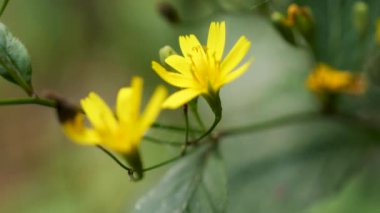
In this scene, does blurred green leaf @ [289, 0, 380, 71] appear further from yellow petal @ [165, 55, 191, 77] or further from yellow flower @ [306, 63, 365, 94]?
yellow petal @ [165, 55, 191, 77]

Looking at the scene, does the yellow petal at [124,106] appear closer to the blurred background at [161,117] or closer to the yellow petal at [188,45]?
the yellow petal at [188,45]

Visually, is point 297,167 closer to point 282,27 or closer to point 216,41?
point 282,27

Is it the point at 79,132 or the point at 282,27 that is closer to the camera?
A: the point at 79,132

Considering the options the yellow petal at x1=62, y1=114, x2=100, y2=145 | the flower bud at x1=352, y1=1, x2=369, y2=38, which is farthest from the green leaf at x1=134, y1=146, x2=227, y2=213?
the flower bud at x1=352, y1=1, x2=369, y2=38

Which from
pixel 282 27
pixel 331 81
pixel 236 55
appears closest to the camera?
pixel 236 55

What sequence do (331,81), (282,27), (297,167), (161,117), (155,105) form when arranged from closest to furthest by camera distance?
(155,105), (282,27), (331,81), (297,167), (161,117)

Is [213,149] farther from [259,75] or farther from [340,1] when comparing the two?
[259,75]

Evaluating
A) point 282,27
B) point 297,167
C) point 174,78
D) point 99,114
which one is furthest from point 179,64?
point 297,167

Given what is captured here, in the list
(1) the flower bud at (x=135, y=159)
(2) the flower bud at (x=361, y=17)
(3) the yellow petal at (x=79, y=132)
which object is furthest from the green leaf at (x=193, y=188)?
(2) the flower bud at (x=361, y=17)
